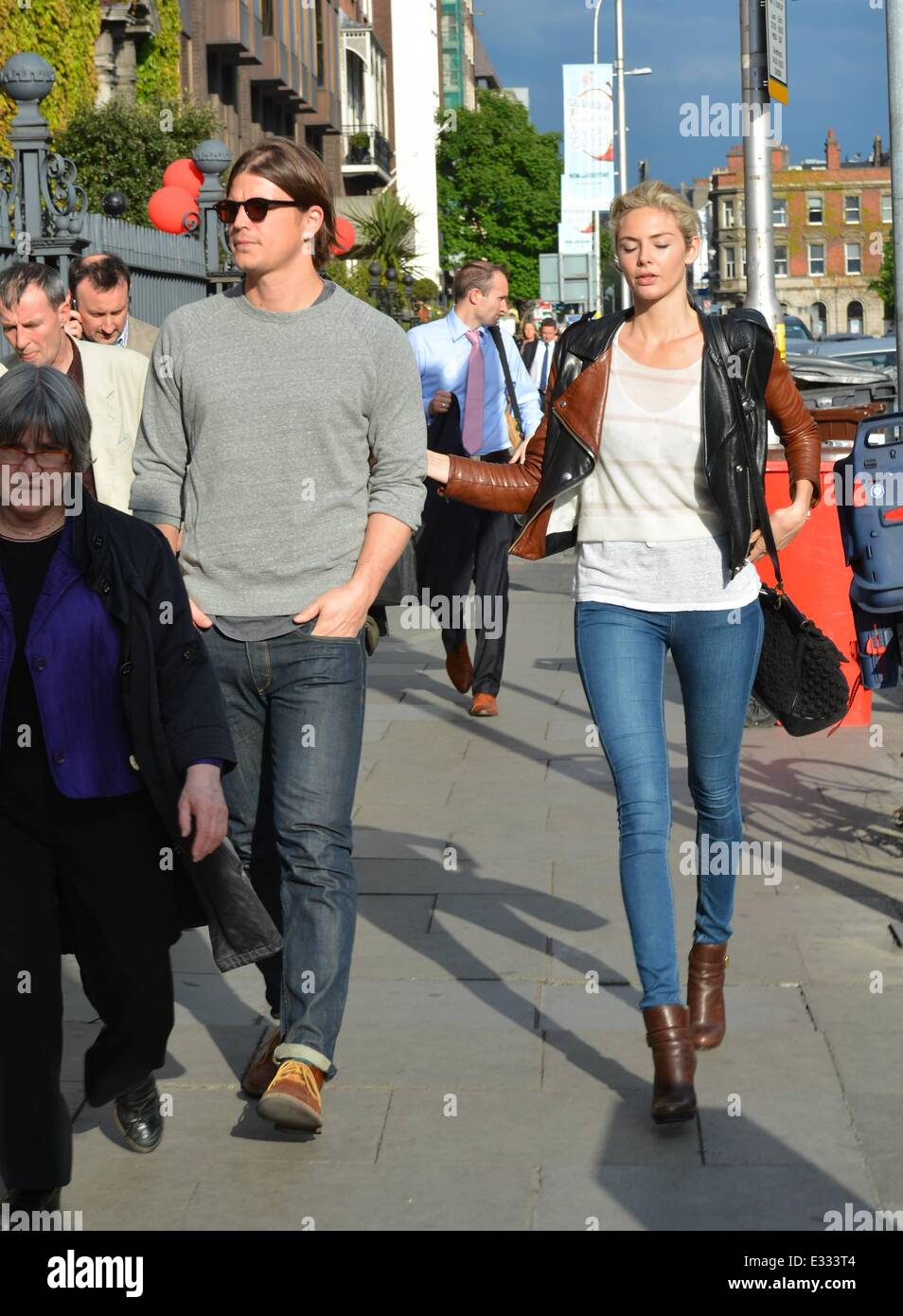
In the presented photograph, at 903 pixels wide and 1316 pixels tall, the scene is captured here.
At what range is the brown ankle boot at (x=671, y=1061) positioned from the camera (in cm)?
412

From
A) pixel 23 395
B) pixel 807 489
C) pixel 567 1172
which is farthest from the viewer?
pixel 807 489

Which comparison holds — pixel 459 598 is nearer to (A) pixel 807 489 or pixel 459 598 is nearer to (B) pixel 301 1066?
(A) pixel 807 489

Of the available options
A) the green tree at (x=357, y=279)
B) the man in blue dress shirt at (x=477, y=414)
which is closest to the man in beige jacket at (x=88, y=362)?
the man in blue dress shirt at (x=477, y=414)

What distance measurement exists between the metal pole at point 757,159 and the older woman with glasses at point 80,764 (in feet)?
26.6

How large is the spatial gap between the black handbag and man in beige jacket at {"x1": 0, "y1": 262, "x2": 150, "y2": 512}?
211 centimetres

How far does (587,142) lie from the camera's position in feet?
114

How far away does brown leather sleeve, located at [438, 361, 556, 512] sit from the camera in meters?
4.52

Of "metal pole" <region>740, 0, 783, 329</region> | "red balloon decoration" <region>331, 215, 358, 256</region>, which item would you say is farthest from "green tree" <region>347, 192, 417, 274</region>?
"metal pole" <region>740, 0, 783, 329</region>

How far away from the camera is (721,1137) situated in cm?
407

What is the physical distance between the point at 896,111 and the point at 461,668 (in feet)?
11.3

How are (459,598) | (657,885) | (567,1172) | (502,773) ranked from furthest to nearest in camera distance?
(459,598) → (502,773) → (657,885) → (567,1172)

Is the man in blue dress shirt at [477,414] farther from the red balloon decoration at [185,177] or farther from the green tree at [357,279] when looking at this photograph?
the green tree at [357,279]
